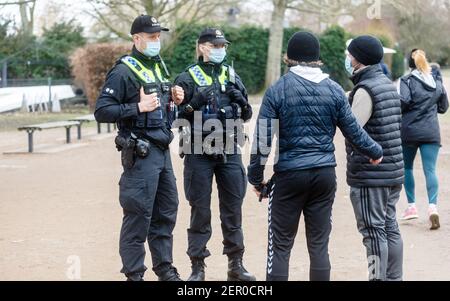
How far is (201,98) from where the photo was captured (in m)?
6.29

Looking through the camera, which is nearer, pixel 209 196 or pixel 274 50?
pixel 209 196

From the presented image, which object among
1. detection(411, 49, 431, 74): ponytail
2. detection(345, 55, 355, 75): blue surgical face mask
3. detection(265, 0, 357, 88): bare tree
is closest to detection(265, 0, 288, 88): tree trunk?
detection(265, 0, 357, 88): bare tree

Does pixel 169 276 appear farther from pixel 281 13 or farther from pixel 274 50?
pixel 274 50

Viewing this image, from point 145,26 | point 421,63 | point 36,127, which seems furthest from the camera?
point 36,127

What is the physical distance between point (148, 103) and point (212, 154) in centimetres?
82

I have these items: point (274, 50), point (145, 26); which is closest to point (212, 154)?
point (145, 26)

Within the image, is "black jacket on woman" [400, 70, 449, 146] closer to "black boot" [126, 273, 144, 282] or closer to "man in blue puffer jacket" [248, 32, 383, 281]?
"man in blue puffer jacket" [248, 32, 383, 281]

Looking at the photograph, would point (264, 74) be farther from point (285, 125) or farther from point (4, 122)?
point (285, 125)

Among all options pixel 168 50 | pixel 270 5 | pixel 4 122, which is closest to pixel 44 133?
pixel 4 122

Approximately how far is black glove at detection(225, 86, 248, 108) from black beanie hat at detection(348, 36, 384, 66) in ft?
3.36

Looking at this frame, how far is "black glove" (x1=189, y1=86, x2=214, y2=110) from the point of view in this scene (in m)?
6.29

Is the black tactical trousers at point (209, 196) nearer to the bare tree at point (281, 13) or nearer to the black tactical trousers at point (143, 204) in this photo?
the black tactical trousers at point (143, 204)

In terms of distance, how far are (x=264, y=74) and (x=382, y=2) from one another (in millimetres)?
6560

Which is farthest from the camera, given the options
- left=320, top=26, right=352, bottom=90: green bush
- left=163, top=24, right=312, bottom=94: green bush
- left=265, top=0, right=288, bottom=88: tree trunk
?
left=320, top=26, right=352, bottom=90: green bush
